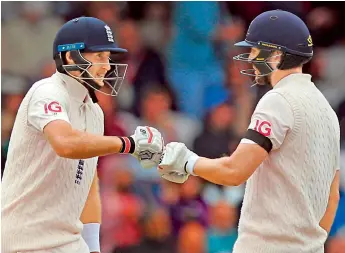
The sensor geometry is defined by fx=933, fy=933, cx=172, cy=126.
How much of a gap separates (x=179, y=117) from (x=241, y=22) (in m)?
1.26

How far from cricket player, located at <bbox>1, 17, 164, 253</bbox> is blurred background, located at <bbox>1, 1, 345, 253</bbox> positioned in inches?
125

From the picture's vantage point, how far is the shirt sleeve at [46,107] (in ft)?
17.5

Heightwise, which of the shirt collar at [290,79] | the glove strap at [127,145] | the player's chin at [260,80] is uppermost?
the shirt collar at [290,79]

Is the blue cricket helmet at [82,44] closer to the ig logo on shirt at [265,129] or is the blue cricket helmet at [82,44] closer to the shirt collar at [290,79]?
the shirt collar at [290,79]

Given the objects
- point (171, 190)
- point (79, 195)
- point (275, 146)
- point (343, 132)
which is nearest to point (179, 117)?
point (171, 190)

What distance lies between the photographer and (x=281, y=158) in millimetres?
5148

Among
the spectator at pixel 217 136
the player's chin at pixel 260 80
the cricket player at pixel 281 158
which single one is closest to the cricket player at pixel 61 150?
the cricket player at pixel 281 158

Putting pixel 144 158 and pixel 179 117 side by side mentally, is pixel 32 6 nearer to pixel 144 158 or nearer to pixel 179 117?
pixel 179 117

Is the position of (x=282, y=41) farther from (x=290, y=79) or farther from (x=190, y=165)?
(x=190, y=165)

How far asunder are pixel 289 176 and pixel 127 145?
3.22 ft

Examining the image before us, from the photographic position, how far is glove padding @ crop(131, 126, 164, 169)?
18.2ft

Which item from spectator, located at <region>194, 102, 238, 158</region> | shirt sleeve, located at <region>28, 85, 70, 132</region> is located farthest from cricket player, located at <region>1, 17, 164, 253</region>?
spectator, located at <region>194, 102, 238, 158</region>

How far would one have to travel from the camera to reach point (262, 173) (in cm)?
523

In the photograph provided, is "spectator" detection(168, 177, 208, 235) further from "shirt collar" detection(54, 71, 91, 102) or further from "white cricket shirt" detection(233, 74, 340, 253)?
"white cricket shirt" detection(233, 74, 340, 253)
